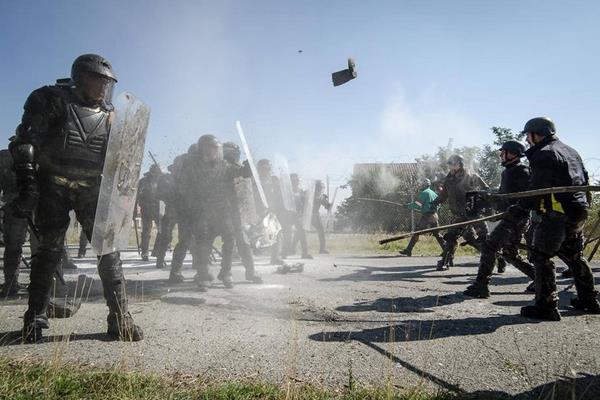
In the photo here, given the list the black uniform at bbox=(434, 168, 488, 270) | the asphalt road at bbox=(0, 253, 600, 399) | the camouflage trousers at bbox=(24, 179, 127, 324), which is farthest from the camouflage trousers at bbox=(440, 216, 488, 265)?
the camouflage trousers at bbox=(24, 179, 127, 324)

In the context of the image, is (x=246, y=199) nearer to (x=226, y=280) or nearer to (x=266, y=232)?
(x=266, y=232)

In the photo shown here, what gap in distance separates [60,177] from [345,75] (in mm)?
3701

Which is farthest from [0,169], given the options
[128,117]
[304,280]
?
[304,280]

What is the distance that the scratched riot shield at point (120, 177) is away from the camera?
9.68 feet

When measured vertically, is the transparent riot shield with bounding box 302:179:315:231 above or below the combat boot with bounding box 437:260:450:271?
above

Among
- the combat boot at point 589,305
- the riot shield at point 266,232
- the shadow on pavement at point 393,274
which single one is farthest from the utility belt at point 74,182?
the riot shield at point 266,232

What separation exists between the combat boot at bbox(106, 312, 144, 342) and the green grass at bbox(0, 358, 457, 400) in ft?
2.48

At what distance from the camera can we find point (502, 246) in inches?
199

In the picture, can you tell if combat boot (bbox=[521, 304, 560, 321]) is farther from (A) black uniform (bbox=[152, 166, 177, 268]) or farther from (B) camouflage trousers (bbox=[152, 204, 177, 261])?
(B) camouflage trousers (bbox=[152, 204, 177, 261])

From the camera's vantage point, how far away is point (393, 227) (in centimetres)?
2122

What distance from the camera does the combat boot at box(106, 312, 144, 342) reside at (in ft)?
9.76

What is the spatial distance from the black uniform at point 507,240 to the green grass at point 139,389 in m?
3.36

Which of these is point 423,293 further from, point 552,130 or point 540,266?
point 552,130

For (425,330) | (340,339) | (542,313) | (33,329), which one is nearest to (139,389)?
(33,329)
